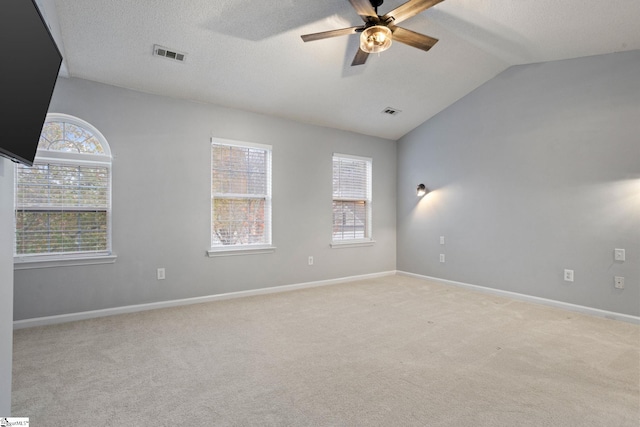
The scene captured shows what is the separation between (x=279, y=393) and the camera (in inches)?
80.6

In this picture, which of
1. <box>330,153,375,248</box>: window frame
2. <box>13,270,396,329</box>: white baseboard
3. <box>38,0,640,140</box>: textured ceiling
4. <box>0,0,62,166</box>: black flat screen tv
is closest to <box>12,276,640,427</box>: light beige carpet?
<box>13,270,396,329</box>: white baseboard

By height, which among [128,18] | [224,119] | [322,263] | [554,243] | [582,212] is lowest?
[322,263]

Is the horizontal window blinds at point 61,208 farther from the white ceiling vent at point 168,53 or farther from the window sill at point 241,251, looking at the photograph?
the white ceiling vent at point 168,53

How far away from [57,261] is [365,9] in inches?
146

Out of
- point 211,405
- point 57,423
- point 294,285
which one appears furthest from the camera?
point 294,285

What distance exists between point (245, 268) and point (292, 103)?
2294 mm

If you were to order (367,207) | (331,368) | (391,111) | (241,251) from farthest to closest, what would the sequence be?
(367,207), (391,111), (241,251), (331,368)

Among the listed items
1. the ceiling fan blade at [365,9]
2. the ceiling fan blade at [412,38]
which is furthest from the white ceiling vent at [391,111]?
the ceiling fan blade at [365,9]

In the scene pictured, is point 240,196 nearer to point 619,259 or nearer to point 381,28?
point 381,28

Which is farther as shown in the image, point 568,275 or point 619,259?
point 568,275

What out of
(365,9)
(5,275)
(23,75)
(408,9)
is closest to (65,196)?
(5,275)

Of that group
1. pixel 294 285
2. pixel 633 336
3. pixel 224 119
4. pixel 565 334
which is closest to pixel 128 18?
pixel 224 119

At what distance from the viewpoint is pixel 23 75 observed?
1.32 metres

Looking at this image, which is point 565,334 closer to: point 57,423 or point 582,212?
point 582,212
